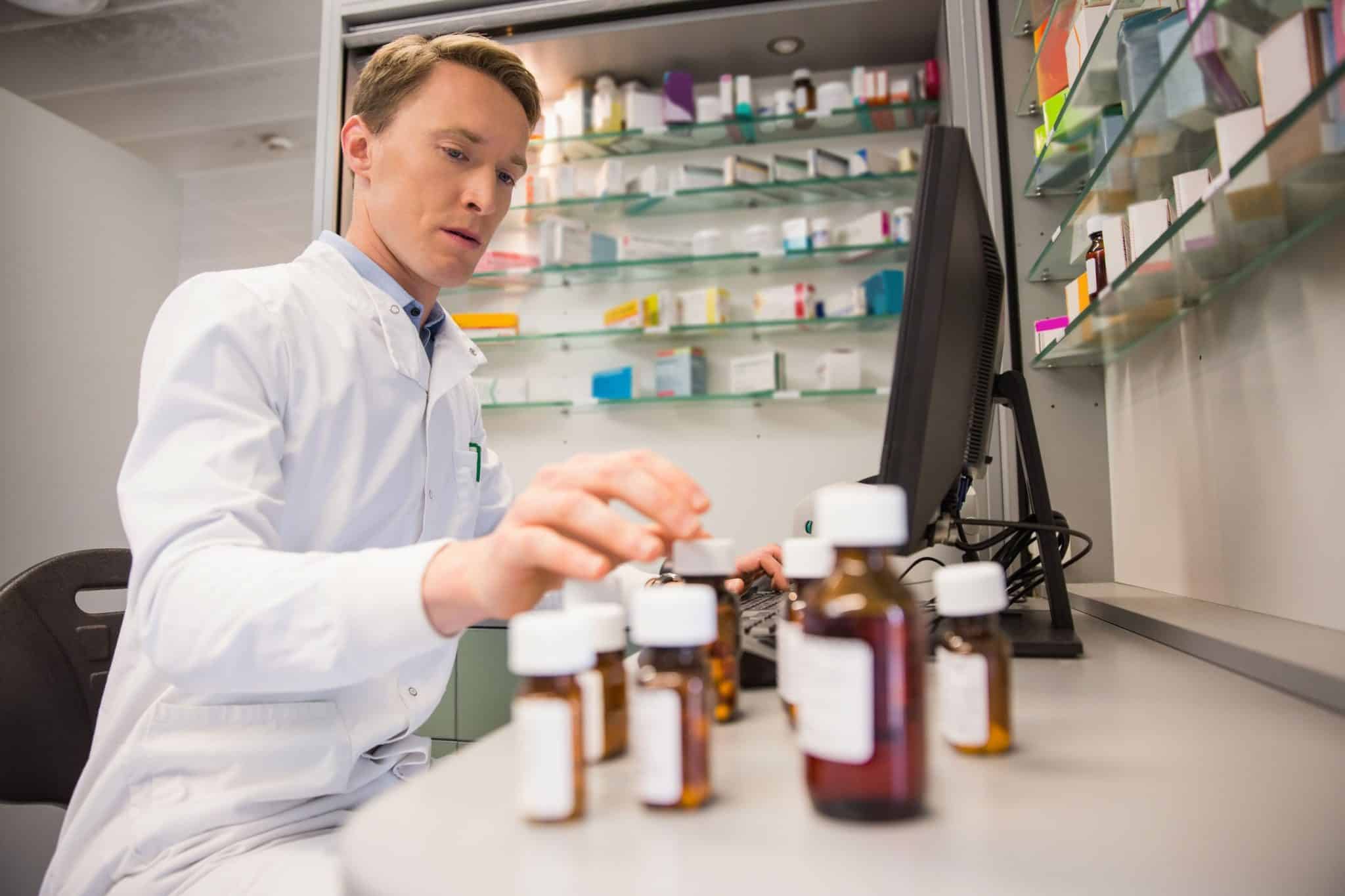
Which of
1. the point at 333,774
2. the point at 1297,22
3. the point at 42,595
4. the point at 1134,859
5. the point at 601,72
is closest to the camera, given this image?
the point at 1134,859

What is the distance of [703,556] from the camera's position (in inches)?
26.3

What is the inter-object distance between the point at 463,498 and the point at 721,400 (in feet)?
4.95

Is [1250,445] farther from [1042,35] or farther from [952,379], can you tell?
[1042,35]

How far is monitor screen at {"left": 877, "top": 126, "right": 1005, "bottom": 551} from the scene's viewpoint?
76 centimetres

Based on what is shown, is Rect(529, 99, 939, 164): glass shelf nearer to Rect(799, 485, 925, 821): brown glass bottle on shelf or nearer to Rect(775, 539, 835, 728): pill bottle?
Rect(775, 539, 835, 728): pill bottle

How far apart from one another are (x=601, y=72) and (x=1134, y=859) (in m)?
2.79

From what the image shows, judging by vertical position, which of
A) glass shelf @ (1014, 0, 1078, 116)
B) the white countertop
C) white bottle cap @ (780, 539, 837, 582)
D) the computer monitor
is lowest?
the white countertop

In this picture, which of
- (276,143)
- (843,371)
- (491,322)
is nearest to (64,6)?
(276,143)

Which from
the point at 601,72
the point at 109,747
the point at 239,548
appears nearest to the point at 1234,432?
the point at 239,548

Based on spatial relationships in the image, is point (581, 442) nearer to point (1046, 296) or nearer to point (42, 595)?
point (1046, 296)

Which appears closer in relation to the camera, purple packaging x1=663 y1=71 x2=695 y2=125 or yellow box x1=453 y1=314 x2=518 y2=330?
purple packaging x1=663 y1=71 x2=695 y2=125

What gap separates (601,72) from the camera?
275 centimetres

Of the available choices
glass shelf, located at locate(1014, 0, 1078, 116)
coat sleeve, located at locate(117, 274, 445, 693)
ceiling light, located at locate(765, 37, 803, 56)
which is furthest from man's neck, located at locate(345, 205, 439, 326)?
ceiling light, located at locate(765, 37, 803, 56)

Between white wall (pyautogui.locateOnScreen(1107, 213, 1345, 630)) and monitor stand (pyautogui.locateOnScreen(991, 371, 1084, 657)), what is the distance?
11.0 inches
